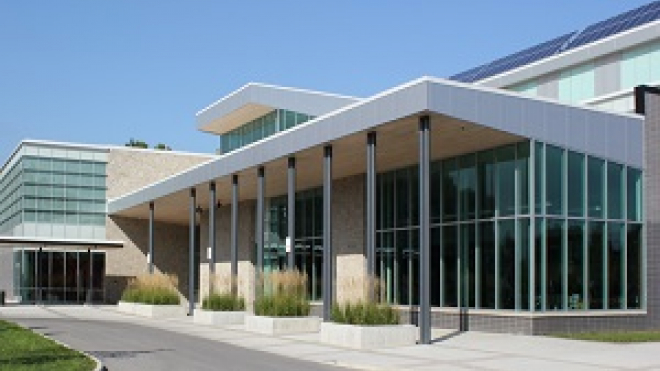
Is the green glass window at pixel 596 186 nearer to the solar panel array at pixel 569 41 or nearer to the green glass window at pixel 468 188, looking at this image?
the green glass window at pixel 468 188

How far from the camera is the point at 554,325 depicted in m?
23.5

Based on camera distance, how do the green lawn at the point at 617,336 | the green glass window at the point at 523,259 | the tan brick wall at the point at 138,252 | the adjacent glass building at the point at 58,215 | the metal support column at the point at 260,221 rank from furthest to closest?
the tan brick wall at the point at 138,252
the adjacent glass building at the point at 58,215
the metal support column at the point at 260,221
the green glass window at the point at 523,259
the green lawn at the point at 617,336

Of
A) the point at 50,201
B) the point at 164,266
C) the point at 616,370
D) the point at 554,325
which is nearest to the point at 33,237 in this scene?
the point at 50,201

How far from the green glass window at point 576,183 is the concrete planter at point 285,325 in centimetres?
797

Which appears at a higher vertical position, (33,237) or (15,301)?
(33,237)

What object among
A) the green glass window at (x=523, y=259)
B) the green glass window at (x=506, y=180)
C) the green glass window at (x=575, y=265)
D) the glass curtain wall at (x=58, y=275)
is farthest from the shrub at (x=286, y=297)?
the glass curtain wall at (x=58, y=275)

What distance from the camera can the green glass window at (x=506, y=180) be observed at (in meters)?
24.6

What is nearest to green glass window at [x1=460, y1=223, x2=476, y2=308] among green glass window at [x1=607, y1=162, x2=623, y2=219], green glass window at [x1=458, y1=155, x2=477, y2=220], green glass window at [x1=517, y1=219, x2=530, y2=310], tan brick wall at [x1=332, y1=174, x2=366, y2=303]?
green glass window at [x1=458, y1=155, x2=477, y2=220]

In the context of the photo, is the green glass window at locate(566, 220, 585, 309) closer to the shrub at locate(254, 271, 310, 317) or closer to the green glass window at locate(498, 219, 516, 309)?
the green glass window at locate(498, 219, 516, 309)

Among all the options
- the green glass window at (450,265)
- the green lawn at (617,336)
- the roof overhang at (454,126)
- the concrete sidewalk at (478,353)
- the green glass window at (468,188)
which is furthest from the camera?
the green glass window at (450,265)

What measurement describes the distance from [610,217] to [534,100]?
4.35 m

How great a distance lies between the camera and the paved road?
1688 cm

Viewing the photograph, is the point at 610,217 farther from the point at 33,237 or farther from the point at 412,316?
the point at 33,237

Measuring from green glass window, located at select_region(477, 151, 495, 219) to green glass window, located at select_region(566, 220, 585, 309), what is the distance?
2.27 m
